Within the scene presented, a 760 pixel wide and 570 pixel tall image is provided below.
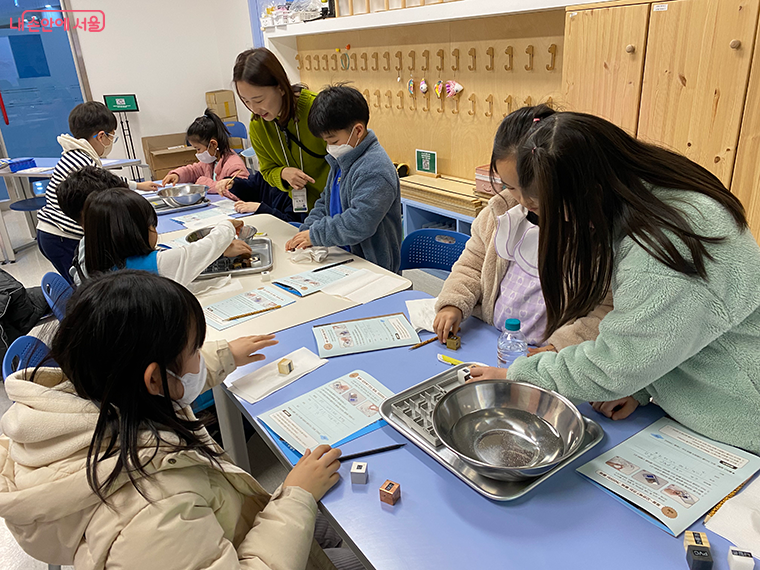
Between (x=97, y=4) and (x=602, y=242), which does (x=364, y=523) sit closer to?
(x=602, y=242)

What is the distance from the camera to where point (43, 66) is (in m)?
5.50

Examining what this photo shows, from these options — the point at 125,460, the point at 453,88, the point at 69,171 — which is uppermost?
the point at 453,88

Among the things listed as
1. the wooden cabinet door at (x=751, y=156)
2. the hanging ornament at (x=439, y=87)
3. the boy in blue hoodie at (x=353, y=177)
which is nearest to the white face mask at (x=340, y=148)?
the boy in blue hoodie at (x=353, y=177)

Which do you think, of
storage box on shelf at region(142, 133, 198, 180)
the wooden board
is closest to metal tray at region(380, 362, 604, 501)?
the wooden board

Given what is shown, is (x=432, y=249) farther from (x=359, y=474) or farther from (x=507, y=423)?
(x=359, y=474)

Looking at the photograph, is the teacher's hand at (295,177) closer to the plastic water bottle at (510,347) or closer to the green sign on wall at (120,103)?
the plastic water bottle at (510,347)

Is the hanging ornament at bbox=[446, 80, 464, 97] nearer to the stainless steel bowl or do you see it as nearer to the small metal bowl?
the stainless steel bowl

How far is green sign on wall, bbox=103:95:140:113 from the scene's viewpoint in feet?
18.2

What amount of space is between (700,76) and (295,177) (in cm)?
173

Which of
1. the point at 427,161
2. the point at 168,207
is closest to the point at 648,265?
the point at 168,207

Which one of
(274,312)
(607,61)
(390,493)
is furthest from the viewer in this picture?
(607,61)

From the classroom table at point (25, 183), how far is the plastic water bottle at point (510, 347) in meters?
3.82

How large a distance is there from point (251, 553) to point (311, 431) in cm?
28

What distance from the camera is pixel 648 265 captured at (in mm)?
846
